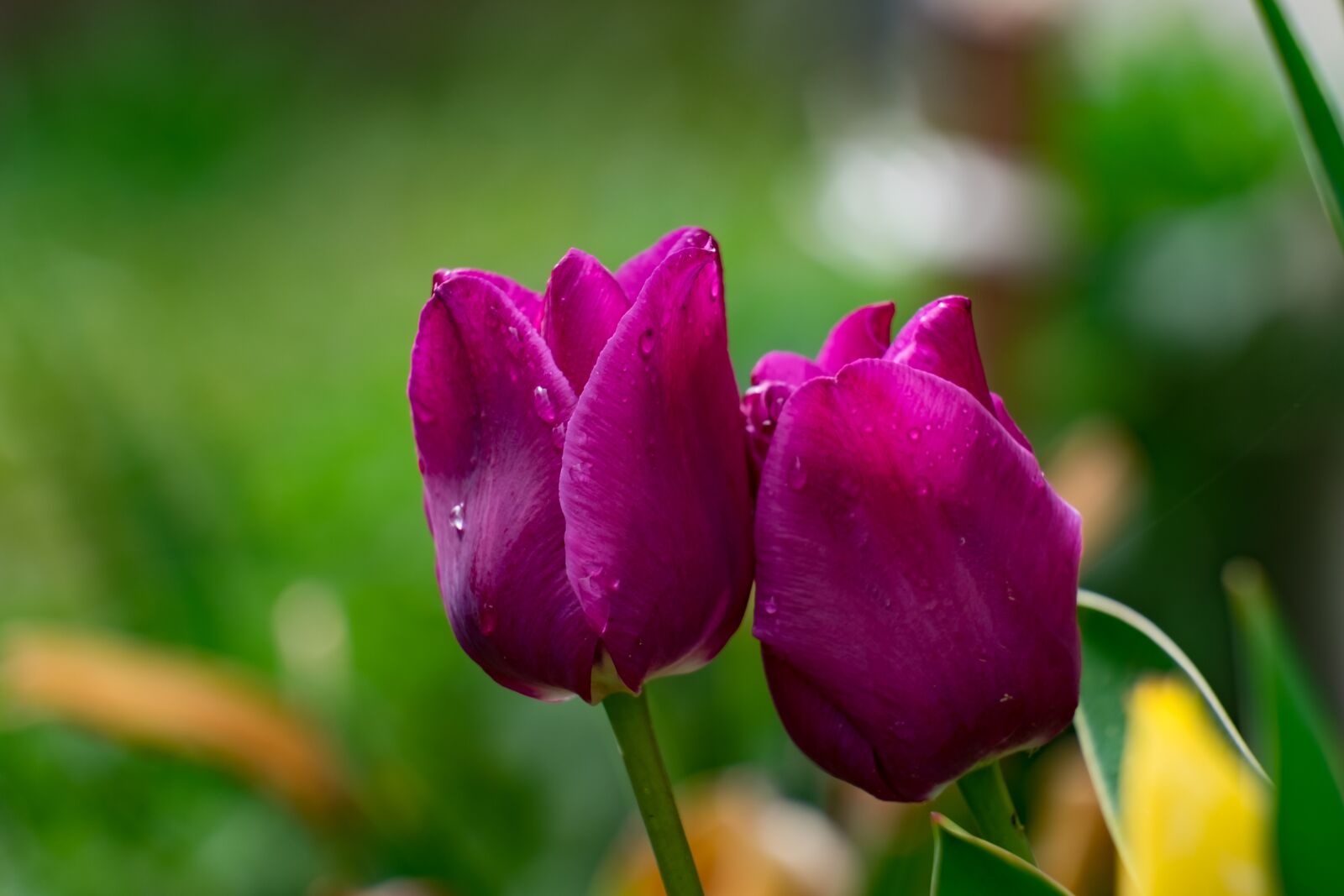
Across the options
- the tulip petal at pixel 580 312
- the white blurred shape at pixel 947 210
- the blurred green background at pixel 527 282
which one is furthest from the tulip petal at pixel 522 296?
the white blurred shape at pixel 947 210

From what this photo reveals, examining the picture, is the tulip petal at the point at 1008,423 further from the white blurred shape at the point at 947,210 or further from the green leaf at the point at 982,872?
the white blurred shape at the point at 947,210

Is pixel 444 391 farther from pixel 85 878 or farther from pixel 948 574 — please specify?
pixel 85 878

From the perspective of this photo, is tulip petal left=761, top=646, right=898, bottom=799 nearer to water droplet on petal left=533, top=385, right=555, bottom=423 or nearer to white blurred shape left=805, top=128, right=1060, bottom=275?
water droplet on petal left=533, top=385, right=555, bottom=423

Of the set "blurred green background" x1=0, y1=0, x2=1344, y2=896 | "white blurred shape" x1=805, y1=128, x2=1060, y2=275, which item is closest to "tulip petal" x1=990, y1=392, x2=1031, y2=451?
"blurred green background" x1=0, y1=0, x2=1344, y2=896

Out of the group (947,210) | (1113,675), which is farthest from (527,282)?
(1113,675)

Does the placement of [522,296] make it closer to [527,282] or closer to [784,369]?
[784,369]
